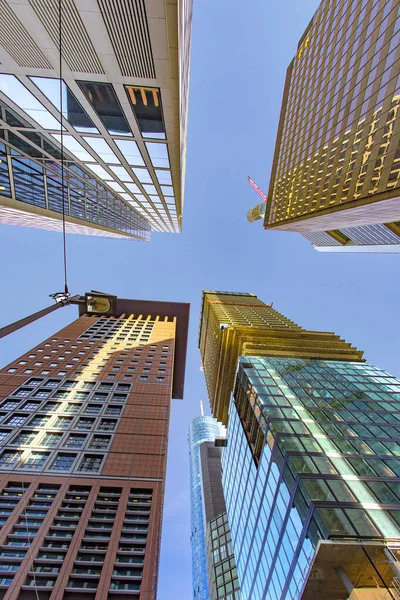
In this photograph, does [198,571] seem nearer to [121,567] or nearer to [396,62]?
[121,567]

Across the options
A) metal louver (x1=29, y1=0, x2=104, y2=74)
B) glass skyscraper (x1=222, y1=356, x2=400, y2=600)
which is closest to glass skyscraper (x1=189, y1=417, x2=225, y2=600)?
glass skyscraper (x1=222, y1=356, x2=400, y2=600)

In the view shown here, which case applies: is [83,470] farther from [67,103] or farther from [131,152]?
[67,103]

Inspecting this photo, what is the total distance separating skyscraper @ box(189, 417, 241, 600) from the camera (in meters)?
69.8

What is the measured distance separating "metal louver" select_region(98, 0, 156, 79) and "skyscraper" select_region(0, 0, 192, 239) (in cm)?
4

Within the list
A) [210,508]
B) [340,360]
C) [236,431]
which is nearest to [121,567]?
[236,431]

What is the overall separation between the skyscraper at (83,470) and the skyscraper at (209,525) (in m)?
19.5

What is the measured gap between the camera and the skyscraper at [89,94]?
463 inches

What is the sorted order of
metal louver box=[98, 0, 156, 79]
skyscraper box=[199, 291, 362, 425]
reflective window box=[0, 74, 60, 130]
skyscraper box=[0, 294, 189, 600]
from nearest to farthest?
metal louver box=[98, 0, 156, 79], reflective window box=[0, 74, 60, 130], skyscraper box=[0, 294, 189, 600], skyscraper box=[199, 291, 362, 425]

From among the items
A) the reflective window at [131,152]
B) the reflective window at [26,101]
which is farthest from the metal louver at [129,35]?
the reflective window at [131,152]

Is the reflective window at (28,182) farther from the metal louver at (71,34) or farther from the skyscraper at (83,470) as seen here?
the skyscraper at (83,470)

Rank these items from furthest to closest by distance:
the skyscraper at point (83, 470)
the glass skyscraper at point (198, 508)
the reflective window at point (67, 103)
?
the glass skyscraper at point (198, 508), the skyscraper at point (83, 470), the reflective window at point (67, 103)

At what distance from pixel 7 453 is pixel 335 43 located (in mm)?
78221

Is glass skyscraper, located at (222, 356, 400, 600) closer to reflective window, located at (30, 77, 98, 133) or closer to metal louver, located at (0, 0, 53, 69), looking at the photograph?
reflective window, located at (30, 77, 98, 133)

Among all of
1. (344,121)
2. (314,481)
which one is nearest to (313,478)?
(314,481)
